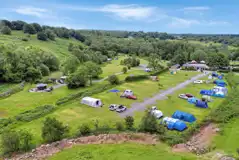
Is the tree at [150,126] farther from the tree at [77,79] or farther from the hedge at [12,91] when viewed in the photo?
the hedge at [12,91]

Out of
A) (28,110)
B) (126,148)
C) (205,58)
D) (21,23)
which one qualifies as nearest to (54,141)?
(126,148)

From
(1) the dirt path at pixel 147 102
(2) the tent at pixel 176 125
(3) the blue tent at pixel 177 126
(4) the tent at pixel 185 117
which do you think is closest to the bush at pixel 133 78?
(1) the dirt path at pixel 147 102

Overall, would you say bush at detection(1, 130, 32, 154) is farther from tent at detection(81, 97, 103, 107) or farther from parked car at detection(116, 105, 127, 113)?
parked car at detection(116, 105, 127, 113)

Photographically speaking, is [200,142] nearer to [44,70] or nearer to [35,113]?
[35,113]

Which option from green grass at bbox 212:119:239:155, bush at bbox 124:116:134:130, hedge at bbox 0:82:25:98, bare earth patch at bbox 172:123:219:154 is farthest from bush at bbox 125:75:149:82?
green grass at bbox 212:119:239:155

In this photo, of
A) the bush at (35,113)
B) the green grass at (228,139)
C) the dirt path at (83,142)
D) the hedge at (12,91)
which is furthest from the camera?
the hedge at (12,91)

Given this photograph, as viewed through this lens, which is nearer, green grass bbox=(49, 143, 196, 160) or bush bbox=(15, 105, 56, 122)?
green grass bbox=(49, 143, 196, 160)
